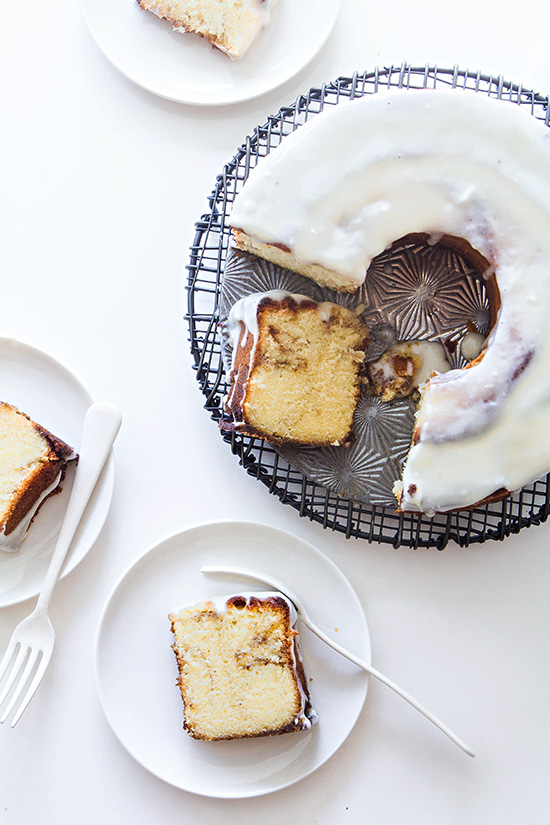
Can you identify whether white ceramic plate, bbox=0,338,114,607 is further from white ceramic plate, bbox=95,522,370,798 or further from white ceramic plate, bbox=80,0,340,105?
white ceramic plate, bbox=80,0,340,105

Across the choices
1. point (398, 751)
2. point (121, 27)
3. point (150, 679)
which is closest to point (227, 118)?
point (121, 27)

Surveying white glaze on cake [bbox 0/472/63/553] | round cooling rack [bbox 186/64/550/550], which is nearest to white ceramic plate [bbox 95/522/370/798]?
round cooling rack [bbox 186/64/550/550]

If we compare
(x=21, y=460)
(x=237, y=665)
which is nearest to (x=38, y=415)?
(x=21, y=460)

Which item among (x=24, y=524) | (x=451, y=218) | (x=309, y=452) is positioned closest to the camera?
(x=451, y=218)

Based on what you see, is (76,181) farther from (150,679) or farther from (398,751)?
(398,751)

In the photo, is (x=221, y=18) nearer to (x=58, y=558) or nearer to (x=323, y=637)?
(x=58, y=558)

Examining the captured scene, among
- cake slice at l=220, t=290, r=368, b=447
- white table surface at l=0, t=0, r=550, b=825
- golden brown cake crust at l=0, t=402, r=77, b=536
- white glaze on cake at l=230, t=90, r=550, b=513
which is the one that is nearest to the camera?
white glaze on cake at l=230, t=90, r=550, b=513
